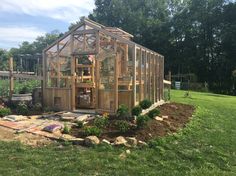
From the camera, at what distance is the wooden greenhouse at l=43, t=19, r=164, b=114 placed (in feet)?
34.8

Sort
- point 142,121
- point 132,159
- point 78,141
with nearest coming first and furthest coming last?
point 132,159 → point 78,141 → point 142,121

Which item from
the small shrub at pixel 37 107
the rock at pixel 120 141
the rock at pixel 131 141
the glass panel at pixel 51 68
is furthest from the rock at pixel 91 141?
the glass panel at pixel 51 68

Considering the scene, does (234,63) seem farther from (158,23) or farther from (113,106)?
(113,106)

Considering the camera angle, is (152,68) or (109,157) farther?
(152,68)

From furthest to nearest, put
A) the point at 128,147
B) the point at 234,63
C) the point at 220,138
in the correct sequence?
the point at 234,63 < the point at 220,138 < the point at 128,147

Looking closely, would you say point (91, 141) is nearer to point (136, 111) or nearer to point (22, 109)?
point (136, 111)

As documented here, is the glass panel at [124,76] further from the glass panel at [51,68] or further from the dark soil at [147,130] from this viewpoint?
the glass panel at [51,68]

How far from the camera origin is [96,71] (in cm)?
1079

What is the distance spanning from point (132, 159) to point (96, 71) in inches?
202

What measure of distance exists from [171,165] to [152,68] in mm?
7409

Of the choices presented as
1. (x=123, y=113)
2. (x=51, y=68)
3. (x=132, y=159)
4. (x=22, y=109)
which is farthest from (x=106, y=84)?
(x=132, y=159)

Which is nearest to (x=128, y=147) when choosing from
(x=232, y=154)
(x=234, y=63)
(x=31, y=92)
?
(x=232, y=154)

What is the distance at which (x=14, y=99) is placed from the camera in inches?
476

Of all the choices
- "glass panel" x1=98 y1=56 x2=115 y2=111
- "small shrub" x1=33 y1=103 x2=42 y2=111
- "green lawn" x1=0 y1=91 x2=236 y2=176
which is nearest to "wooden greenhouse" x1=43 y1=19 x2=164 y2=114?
"glass panel" x1=98 y1=56 x2=115 y2=111
